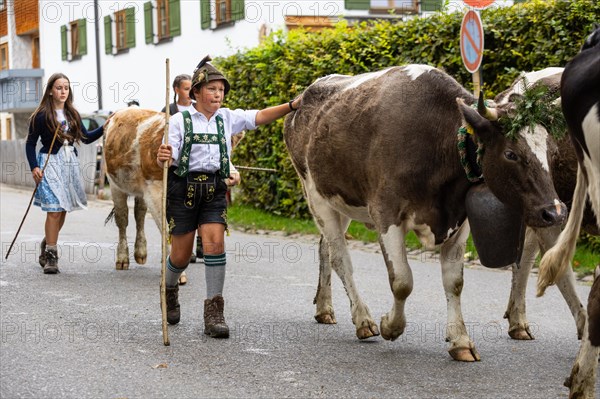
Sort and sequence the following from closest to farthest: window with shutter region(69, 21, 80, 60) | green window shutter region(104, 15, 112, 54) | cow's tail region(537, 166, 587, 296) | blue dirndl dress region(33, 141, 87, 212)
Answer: cow's tail region(537, 166, 587, 296), blue dirndl dress region(33, 141, 87, 212), green window shutter region(104, 15, 112, 54), window with shutter region(69, 21, 80, 60)

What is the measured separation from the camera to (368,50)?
46.9 ft

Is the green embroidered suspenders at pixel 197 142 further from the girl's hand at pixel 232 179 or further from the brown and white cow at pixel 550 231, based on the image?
the brown and white cow at pixel 550 231

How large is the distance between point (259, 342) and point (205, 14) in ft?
83.3

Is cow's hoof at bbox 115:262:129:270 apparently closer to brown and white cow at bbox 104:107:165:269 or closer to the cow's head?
brown and white cow at bbox 104:107:165:269

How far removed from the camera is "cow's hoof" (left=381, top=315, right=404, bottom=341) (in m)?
6.80

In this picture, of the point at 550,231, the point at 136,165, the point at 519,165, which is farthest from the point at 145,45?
the point at 519,165

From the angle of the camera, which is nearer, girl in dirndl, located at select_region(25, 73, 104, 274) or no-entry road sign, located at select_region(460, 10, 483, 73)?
girl in dirndl, located at select_region(25, 73, 104, 274)

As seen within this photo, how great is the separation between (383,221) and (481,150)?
904mm

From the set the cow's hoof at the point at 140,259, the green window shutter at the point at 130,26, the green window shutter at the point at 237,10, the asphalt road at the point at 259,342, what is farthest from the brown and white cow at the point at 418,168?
the green window shutter at the point at 130,26

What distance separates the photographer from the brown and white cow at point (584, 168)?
4.55 meters

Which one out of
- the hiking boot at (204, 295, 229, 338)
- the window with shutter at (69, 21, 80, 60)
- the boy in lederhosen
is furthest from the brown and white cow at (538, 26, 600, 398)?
the window with shutter at (69, 21, 80, 60)

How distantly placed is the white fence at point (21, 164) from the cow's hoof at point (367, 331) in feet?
55.0

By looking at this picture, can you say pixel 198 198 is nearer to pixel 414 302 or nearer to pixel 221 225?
pixel 221 225

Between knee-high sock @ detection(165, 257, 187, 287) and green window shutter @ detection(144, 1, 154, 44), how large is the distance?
28.4 m
